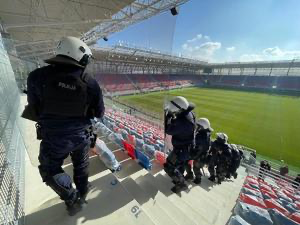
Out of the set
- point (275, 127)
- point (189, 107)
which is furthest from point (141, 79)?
point (189, 107)

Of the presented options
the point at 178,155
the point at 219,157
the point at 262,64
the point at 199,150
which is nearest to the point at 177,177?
the point at 178,155

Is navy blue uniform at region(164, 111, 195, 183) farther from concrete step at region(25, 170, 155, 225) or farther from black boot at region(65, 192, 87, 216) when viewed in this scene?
black boot at region(65, 192, 87, 216)

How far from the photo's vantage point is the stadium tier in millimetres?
32228

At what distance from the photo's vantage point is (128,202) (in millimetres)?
2150

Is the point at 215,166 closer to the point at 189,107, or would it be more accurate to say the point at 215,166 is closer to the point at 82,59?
the point at 189,107

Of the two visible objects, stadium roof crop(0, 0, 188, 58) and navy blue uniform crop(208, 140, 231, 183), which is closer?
navy blue uniform crop(208, 140, 231, 183)

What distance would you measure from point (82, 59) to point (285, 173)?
9.26 meters

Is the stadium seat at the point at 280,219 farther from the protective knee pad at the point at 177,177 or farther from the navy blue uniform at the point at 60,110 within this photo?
the navy blue uniform at the point at 60,110

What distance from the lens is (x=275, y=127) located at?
1486 cm

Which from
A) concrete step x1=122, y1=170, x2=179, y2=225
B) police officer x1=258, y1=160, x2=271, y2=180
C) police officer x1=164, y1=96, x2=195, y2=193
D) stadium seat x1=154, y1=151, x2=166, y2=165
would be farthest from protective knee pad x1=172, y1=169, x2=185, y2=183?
police officer x1=258, y1=160, x2=271, y2=180

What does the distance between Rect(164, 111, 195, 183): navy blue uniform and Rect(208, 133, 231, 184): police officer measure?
1365 mm

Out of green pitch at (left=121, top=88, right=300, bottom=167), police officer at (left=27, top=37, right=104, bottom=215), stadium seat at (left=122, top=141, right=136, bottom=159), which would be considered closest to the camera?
police officer at (left=27, top=37, right=104, bottom=215)

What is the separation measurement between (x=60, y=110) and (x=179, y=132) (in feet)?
6.40

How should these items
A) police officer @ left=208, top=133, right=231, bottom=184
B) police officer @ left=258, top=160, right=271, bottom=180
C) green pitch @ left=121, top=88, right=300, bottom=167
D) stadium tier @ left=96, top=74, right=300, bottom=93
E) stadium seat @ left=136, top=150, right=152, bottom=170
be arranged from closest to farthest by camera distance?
stadium seat @ left=136, top=150, right=152, bottom=170, police officer @ left=208, top=133, right=231, bottom=184, police officer @ left=258, top=160, right=271, bottom=180, green pitch @ left=121, top=88, right=300, bottom=167, stadium tier @ left=96, top=74, right=300, bottom=93
